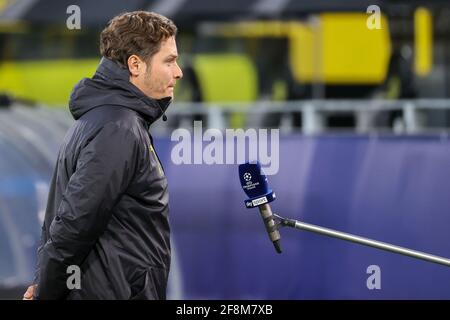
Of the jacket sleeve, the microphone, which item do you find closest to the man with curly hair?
the jacket sleeve

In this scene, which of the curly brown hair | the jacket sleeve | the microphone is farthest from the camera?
the microphone

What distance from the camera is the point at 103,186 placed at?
4.21 metres

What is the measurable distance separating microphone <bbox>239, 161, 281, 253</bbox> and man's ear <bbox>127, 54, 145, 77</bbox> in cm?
52

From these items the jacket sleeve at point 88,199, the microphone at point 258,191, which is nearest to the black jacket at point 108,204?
the jacket sleeve at point 88,199

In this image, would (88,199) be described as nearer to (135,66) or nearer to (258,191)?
(135,66)

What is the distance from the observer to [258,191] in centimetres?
463

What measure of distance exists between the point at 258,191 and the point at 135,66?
65cm

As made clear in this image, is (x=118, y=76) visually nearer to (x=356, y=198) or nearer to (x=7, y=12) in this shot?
(x=356, y=198)

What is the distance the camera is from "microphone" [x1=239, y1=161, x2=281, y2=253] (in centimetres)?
461

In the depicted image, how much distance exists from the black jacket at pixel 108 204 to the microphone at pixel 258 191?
0.34 meters

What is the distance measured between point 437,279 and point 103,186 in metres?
3.74

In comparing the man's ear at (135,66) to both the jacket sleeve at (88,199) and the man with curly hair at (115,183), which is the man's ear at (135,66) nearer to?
the man with curly hair at (115,183)

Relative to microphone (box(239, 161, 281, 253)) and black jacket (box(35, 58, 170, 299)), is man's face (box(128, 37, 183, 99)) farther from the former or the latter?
microphone (box(239, 161, 281, 253))
